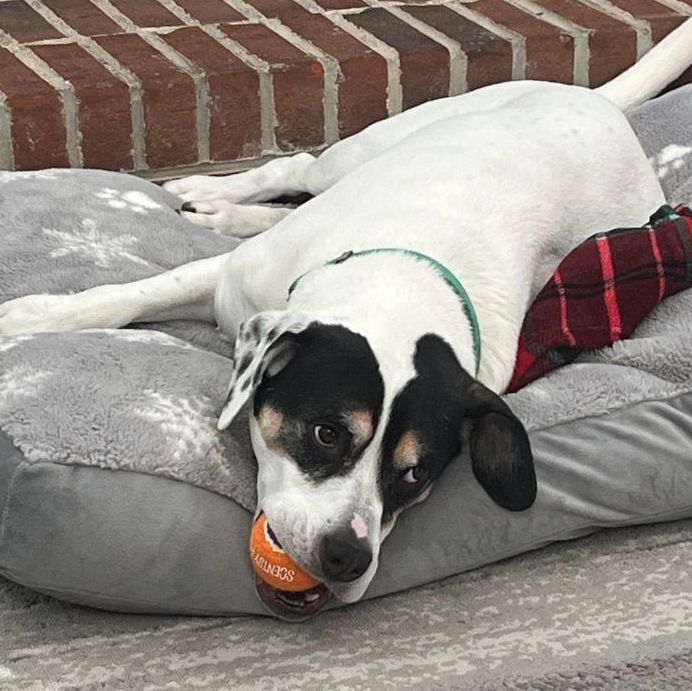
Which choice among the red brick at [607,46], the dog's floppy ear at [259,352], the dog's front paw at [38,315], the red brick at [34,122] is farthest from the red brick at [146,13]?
the dog's floppy ear at [259,352]

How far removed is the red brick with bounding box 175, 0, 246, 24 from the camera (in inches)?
156

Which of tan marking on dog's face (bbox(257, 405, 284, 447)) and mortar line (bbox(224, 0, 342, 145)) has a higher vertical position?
A: tan marking on dog's face (bbox(257, 405, 284, 447))

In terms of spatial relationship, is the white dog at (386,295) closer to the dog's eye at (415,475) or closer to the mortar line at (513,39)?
the dog's eye at (415,475)

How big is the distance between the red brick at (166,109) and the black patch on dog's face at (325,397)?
1473mm

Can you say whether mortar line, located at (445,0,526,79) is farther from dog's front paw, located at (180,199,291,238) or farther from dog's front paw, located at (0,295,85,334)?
dog's front paw, located at (0,295,85,334)

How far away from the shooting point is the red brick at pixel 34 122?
3.49 metres

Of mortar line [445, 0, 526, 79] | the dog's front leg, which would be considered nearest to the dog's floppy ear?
the dog's front leg

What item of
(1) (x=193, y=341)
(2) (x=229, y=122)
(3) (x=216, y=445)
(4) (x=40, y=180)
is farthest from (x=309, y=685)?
(2) (x=229, y=122)

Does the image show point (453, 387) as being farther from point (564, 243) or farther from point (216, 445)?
point (564, 243)

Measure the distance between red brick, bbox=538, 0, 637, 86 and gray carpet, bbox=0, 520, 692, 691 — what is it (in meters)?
1.77

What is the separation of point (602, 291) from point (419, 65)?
125 centimetres

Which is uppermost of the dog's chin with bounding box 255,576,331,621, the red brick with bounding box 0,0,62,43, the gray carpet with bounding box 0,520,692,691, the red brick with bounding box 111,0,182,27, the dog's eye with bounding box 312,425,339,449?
the dog's eye with bounding box 312,425,339,449

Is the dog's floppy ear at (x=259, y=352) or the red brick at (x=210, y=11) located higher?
the dog's floppy ear at (x=259, y=352)

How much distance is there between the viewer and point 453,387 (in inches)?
90.4
